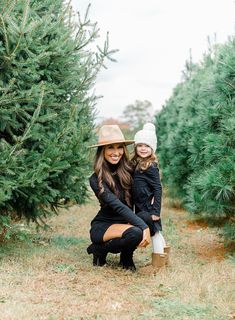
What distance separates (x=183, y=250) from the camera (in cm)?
712

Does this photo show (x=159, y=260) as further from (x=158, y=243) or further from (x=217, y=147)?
(x=217, y=147)

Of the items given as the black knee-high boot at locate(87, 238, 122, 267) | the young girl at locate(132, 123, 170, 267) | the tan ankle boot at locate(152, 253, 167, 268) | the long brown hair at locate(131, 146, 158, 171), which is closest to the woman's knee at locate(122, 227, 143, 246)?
the black knee-high boot at locate(87, 238, 122, 267)

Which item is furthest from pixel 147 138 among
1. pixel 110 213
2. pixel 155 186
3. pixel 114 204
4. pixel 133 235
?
pixel 133 235

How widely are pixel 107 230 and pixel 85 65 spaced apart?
225 cm

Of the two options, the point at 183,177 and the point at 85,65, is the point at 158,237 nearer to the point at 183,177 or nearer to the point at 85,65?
the point at 85,65

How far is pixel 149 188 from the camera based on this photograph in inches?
221

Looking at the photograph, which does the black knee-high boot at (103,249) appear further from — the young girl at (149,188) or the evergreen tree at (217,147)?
the evergreen tree at (217,147)

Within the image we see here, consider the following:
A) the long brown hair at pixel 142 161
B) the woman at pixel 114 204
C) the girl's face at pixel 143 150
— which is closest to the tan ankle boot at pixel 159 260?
the woman at pixel 114 204

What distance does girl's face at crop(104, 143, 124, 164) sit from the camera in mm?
5582

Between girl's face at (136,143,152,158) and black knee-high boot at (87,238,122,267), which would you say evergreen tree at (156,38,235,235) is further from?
black knee-high boot at (87,238,122,267)

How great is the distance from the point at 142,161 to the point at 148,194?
377mm

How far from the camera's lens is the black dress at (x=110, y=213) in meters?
5.30

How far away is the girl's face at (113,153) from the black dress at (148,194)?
265 millimetres

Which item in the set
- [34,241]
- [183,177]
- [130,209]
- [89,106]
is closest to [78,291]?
[130,209]
